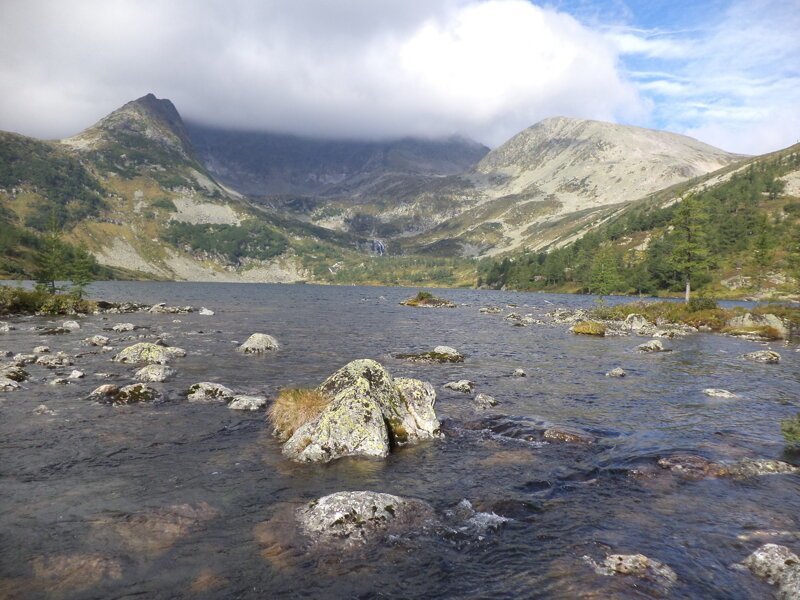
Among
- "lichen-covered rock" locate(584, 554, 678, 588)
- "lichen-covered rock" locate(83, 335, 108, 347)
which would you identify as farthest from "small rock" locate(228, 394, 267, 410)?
"lichen-covered rock" locate(83, 335, 108, 347)

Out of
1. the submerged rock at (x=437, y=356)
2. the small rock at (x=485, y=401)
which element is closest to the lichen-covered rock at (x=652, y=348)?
the submerged rock at (x=437, y=356)

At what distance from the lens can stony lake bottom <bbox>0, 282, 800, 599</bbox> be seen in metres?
10.2

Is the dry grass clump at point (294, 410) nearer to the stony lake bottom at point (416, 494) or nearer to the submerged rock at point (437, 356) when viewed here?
the stony lake bottom at point (416, 494)

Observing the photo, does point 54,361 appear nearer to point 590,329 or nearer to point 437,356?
point 437,356

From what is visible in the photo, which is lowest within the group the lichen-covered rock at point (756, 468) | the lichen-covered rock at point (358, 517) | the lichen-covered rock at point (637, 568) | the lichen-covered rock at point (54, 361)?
the lichen-covered rock at point (54, 361)

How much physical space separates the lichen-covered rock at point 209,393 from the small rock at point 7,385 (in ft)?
31.3

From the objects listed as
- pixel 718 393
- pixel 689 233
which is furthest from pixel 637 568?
pixel 689 233

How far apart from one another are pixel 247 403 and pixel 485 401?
13142 millimetres

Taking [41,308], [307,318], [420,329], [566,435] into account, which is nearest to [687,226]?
[420,329]

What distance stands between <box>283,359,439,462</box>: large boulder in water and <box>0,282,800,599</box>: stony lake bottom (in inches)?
34.8

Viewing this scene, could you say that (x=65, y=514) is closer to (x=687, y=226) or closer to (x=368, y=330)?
Answer: (x=368, y=330)

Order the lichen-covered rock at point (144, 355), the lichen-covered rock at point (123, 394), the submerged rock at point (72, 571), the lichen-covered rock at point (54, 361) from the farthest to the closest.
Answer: the lichen-covered rock at point (144, 355)
the lichen-covered rock at point (54, 361)
the lichen-covered rock at point (123, 394)
the submerged rock at point (72, 571)

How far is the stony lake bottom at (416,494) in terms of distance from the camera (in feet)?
33.4

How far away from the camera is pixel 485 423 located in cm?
2256
